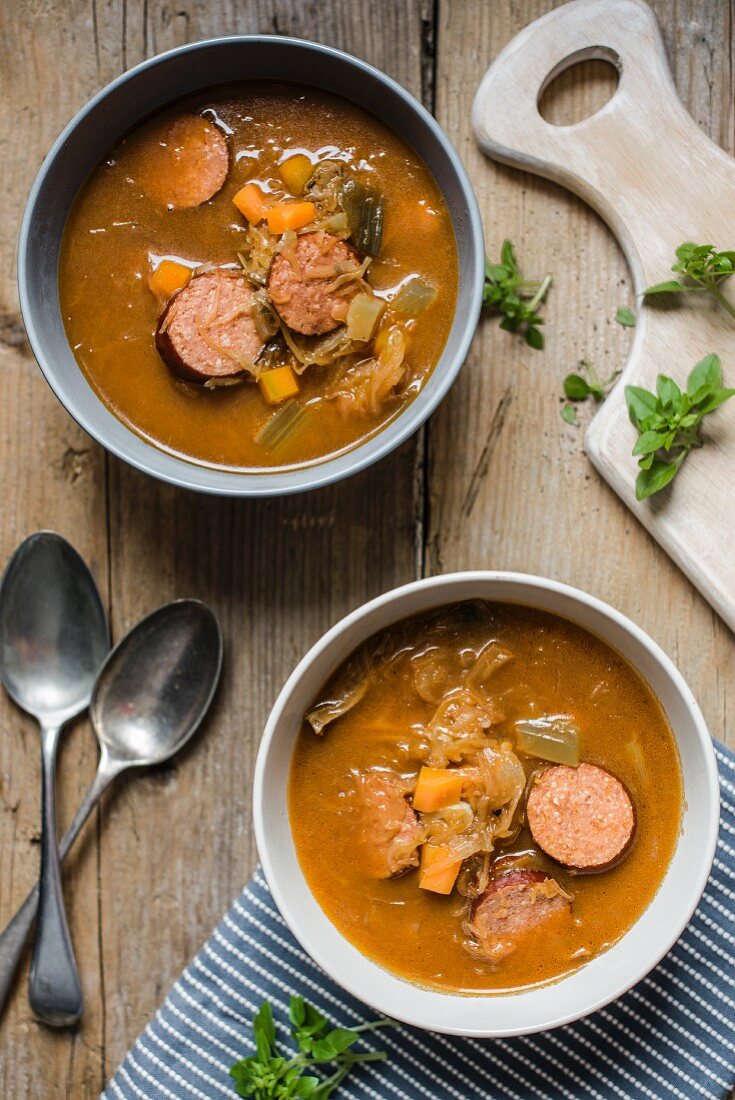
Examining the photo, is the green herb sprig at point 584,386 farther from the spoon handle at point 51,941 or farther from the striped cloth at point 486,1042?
the spoon handle at point 51,941

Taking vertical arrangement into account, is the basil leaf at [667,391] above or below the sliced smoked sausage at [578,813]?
above

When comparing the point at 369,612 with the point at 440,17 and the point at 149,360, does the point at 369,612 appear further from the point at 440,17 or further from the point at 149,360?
the point at 440,17

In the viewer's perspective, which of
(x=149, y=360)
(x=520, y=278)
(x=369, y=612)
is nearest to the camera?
(x=369, y=612)

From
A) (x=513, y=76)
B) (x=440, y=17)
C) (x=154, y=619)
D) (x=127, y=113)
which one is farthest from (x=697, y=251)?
(x=154, y=619)

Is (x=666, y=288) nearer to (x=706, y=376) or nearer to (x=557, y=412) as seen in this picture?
(x=706, y=376)

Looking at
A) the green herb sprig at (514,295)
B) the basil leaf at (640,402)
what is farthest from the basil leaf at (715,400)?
the green herb sprig at (514,295)

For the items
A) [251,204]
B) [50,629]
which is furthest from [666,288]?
[50,629]

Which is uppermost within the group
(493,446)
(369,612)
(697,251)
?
(697,251)
